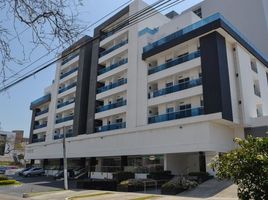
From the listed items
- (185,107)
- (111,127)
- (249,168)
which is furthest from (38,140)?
(249,168)

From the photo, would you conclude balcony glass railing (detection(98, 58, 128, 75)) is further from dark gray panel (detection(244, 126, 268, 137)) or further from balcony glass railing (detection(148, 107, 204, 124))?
dark gray panel (detection(244, 126, 268, 137))

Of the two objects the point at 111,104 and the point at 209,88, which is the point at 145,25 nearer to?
the point at 111,104

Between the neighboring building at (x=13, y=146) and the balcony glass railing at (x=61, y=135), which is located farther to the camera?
the neighboring building at (x=13, y=146)

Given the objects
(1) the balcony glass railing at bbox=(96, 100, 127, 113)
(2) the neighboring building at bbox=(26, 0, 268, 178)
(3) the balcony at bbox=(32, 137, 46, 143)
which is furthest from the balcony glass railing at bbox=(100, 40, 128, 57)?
(3) the balcony at bbox=(32, 137, 46, 143)

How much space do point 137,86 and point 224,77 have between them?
1152 cm

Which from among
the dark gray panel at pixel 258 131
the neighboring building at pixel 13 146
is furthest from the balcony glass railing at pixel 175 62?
the neighboring building at pixel 13 146

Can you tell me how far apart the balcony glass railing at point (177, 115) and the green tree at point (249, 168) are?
65.4 ft

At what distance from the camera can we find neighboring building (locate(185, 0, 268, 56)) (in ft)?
126

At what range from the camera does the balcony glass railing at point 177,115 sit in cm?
2873

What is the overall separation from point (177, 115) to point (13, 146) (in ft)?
271

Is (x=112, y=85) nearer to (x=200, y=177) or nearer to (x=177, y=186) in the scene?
(x=200, y=177)

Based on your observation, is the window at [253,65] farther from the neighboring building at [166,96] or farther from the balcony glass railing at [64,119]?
the balcony glass railing at [64,119]

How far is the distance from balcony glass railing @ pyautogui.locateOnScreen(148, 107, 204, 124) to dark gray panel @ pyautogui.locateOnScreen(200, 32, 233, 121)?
42.1 inches

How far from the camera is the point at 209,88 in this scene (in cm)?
2820
